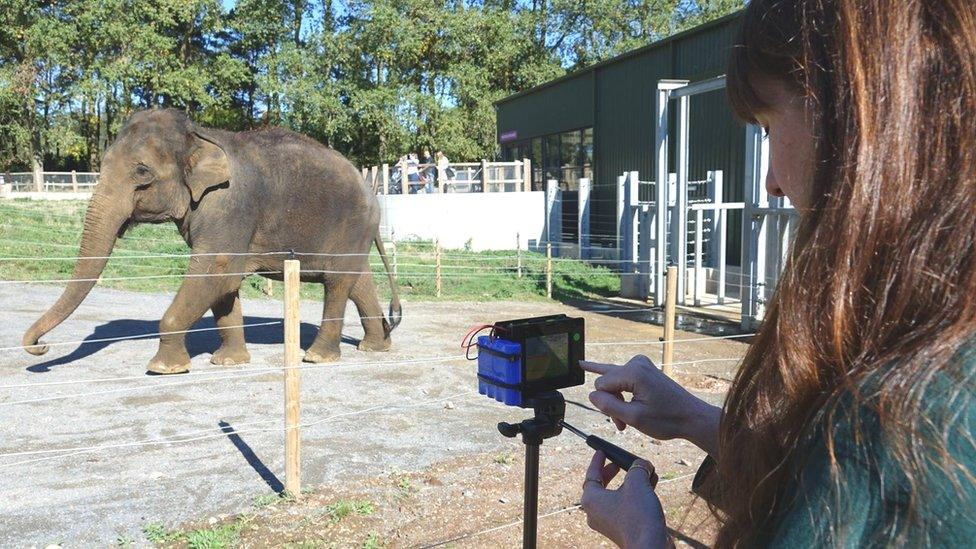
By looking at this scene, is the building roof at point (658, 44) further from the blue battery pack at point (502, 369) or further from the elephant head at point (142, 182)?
the blue battery pack at point (502, 369)

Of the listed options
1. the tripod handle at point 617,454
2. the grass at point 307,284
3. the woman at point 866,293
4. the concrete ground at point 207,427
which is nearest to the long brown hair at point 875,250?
the woman at point 866,293

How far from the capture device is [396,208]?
71.3 ft

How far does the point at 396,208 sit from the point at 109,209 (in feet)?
48.6

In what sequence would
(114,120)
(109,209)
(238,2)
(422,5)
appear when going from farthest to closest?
(114,120) < (238,2) < (422,5) < (109,209)

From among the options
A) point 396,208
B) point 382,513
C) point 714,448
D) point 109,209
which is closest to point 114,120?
point 396,208

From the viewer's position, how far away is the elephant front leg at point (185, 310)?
719 centimetres

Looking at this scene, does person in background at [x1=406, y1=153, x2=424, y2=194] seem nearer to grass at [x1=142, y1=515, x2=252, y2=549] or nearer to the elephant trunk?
the elephant trunk

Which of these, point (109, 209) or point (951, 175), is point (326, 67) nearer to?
point (109, 209)

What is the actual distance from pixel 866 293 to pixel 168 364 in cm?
727

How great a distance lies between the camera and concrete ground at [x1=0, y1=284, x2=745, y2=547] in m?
4.48

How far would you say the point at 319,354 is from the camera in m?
8.34

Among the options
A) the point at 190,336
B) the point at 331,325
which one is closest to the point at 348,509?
the point at 331,325

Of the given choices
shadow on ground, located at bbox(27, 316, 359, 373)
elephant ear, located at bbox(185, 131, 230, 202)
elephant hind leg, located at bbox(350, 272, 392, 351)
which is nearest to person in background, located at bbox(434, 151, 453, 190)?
shadow on ground, located at bbox(27, 316, 359, 373)

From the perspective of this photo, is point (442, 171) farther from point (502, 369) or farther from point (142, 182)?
point (502, 369)
